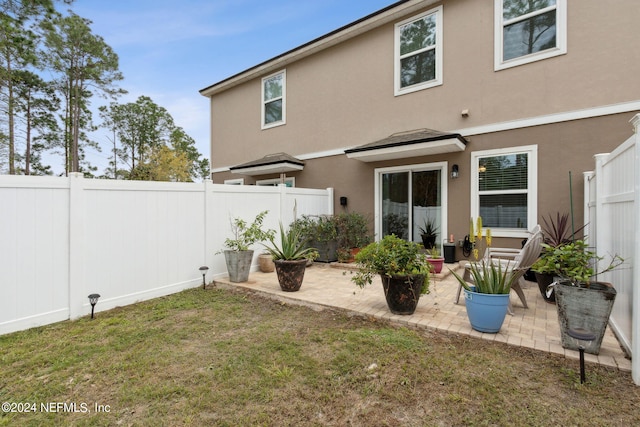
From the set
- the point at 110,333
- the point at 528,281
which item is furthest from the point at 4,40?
the point at 528,281

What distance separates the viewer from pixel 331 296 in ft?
16.1

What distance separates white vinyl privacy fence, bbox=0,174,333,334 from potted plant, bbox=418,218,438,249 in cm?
441

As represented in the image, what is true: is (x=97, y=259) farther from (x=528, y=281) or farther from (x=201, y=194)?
(x=528, y=281)

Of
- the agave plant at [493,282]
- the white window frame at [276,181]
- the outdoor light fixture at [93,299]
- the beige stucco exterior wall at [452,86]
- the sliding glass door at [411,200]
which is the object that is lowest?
the outdoor light fixture at [93,299]

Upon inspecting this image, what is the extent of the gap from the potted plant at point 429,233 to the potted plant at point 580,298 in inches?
165

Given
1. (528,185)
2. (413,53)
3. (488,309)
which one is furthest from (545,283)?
A: (413,53)

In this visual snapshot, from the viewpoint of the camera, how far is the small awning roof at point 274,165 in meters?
9.33

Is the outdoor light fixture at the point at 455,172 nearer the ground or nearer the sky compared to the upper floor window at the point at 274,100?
nearer the ground

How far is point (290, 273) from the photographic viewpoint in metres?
5.11

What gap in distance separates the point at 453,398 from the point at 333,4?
1084 centimetres

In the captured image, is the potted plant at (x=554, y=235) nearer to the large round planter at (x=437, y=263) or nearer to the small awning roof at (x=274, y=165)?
the large round planter at (x=437, y=263)

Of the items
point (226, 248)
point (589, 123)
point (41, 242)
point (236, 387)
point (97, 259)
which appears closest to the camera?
point (236, 387)

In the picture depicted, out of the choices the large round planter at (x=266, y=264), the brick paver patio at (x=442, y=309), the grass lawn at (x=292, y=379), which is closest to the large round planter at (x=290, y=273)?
the brick paver patio at (x=442, y=309)

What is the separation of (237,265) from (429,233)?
4.55 m
